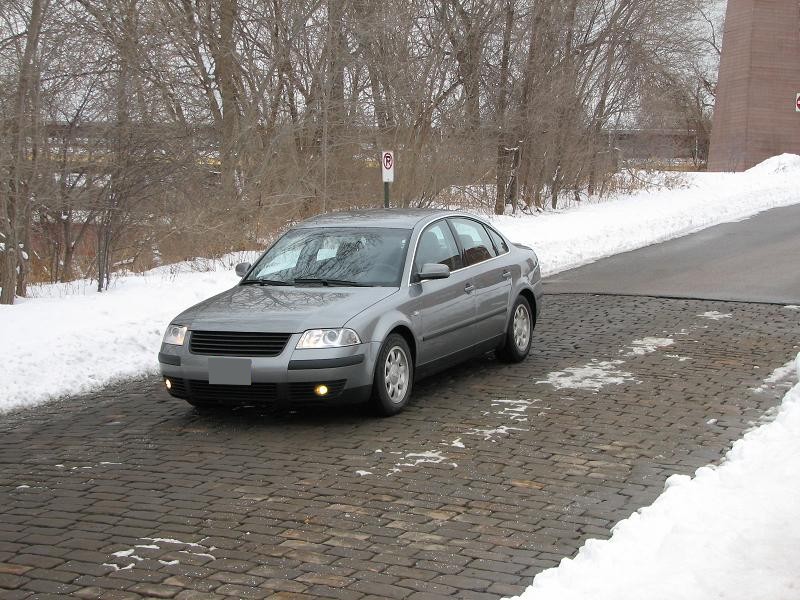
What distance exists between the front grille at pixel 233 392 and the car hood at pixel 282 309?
0.40 metres

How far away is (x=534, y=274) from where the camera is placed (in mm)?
10906

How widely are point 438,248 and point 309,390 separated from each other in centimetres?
219

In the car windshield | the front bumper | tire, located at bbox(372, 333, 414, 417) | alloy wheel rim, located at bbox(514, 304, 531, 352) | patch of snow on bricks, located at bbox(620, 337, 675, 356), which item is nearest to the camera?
the front bumper

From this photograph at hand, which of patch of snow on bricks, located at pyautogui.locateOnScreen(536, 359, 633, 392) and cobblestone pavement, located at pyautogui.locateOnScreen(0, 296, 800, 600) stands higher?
patch of snow on bricks, located at pyautogui.locateOnScreen(536, 359, 633, 392)

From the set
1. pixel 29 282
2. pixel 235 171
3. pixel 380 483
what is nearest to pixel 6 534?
pixel 380 483

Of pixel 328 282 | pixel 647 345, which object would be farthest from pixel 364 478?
pixel 647 345

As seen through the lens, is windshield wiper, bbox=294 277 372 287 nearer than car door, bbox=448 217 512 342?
Yes

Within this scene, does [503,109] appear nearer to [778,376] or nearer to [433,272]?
[778,376]

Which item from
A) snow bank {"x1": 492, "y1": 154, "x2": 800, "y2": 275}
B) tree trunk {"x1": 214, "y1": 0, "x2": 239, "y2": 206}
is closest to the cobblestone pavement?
snow bank {"x1": 492, "y1": 154, "x2": 800, "y2": 275}

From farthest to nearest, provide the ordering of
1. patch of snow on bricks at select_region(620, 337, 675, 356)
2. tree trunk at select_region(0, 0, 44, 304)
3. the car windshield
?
tree trunk at select_region(0, 0, 44, 304) < patch of snow on bricks at select_region(620, 337, 675, 356) < the car windshield

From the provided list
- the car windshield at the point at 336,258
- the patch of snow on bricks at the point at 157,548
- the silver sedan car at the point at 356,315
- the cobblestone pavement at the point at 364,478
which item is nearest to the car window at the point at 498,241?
the silver sedan car at the point at 356,315

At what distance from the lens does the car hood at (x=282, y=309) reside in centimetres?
799

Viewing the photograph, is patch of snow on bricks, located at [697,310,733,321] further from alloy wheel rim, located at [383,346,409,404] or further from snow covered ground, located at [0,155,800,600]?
alloy wheel rim, located at [383,346,409,404]

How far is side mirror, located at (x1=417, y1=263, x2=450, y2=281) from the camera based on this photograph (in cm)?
884
